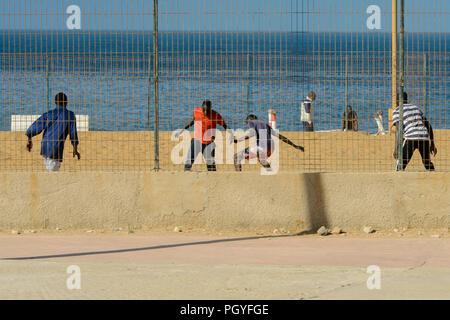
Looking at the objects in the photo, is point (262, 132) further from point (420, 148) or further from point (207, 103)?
point (420, 148)

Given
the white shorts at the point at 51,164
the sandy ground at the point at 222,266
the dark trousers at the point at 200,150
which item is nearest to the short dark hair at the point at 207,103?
the dark trousers at the point at 200,150

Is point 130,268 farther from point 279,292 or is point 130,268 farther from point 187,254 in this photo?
point 279,292

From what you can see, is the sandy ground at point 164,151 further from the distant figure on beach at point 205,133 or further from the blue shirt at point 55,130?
the blue shirt at point 55,130

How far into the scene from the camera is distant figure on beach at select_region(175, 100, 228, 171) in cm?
1353

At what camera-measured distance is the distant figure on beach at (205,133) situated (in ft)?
44.4

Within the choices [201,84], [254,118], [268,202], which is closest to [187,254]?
[268,202]

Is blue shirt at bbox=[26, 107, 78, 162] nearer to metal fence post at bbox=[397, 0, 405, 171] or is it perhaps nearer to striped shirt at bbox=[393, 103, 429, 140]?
metal fence post at bbox=[397, 0, 405, 171]

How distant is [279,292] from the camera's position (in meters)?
8.30

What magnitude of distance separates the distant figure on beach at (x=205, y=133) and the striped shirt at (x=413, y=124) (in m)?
2.51

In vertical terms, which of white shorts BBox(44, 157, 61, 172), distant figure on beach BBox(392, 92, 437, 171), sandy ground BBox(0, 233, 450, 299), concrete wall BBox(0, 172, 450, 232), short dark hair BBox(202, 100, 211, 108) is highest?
short dark hair BBox(202, 100, 211, 108)

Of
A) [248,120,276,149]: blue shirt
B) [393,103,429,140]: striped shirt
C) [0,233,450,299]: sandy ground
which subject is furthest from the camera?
[248,120,276,149]: blue shirt

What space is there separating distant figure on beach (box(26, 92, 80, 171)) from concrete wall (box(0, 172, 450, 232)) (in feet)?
2.52

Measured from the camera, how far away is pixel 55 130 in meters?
12.9

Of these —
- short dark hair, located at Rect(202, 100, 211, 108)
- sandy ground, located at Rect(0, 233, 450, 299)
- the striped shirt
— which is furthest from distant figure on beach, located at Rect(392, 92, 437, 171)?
short dark hair, located at Rect(202, 100, 211, 108)
